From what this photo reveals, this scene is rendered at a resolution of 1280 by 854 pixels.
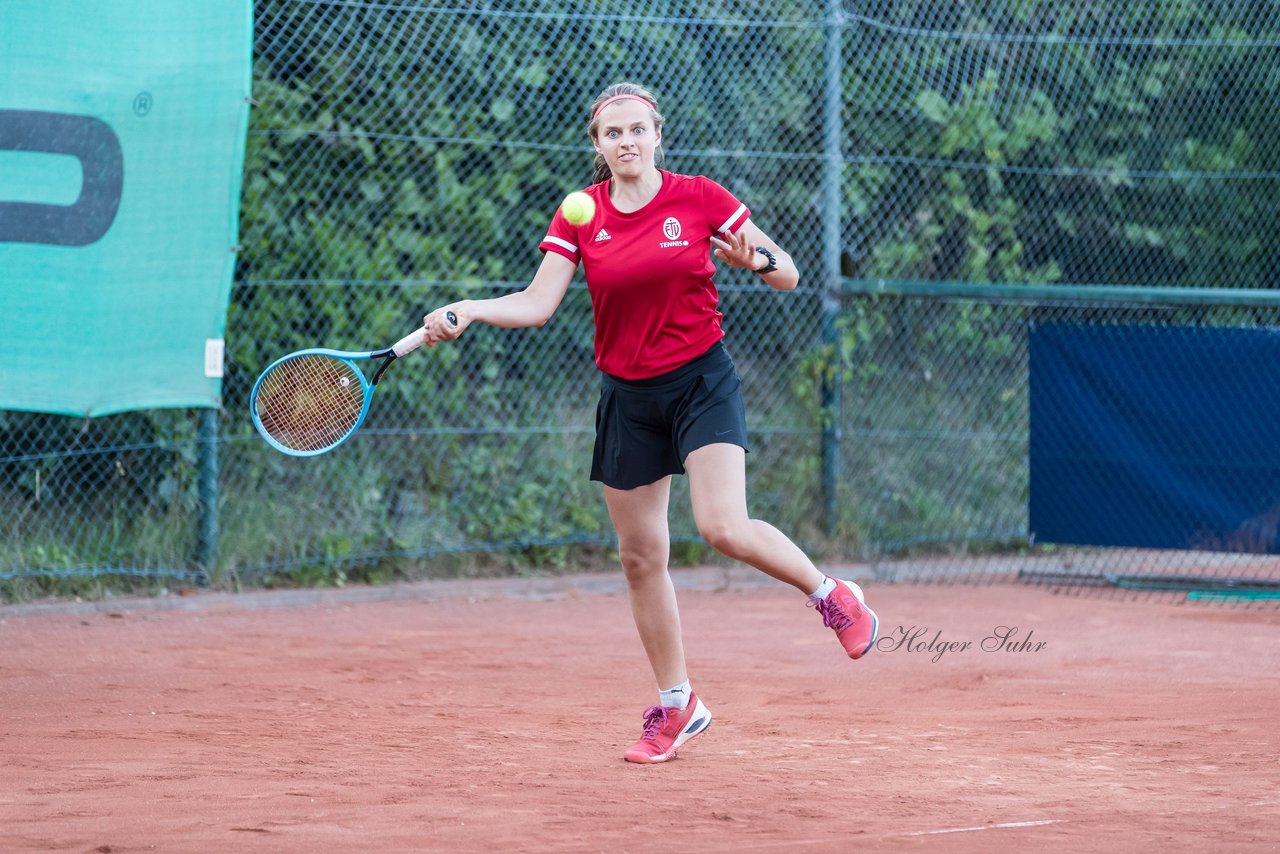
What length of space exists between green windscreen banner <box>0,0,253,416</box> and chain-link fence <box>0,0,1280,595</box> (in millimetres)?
433

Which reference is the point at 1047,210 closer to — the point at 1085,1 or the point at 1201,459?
the point at 1085,1

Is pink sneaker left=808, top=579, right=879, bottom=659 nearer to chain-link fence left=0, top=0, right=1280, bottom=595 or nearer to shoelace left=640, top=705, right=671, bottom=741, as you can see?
shoelace left=640, top=705, right=671, bottom=741

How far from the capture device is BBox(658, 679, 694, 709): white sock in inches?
187

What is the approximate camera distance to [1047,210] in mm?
10328

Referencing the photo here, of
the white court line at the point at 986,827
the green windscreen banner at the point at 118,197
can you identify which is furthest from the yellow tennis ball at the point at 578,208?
the green windscreen banner at the point at 118,197

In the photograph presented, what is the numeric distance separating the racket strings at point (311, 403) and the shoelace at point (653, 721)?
49.7 inches

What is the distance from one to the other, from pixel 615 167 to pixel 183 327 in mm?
Result: 3626

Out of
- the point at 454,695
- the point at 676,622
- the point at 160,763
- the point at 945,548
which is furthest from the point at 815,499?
the point at 160,763

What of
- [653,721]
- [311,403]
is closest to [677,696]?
[653,721]

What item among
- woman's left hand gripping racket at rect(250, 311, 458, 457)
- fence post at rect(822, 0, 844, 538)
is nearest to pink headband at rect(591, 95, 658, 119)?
woman's left hand gripping racket at rect(250, 311, 458, 457)

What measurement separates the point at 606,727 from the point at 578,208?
173 centimetres

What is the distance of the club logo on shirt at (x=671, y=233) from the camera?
4544mm

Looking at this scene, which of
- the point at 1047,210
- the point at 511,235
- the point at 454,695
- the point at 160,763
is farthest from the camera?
the point at 1047,210

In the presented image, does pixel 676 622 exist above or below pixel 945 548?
above
